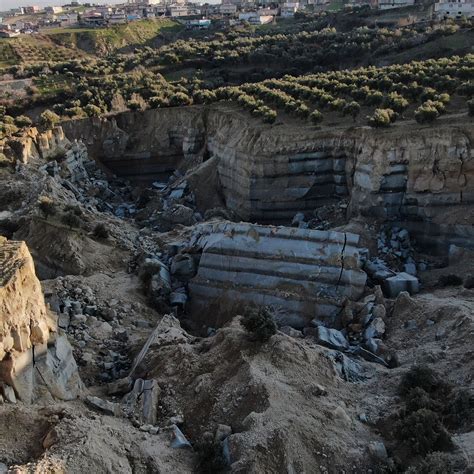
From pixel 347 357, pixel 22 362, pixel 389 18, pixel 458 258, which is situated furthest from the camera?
pixel 389 18

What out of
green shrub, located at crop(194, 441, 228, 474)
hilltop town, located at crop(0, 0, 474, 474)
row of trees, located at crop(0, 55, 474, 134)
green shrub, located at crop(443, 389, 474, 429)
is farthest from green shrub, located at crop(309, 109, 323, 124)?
green shrub, located at crop(194, 441, 228, 474)

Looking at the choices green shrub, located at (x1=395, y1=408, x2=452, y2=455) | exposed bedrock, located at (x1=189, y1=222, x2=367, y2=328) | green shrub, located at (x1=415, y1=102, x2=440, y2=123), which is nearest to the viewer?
green shrub, located at (x1=395, y1=408, x2=452, y2=455)

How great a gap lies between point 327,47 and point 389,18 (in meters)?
26.4

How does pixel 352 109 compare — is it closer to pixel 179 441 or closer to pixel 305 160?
pixel 305 160

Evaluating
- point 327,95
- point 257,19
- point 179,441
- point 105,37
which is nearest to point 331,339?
point 179,441

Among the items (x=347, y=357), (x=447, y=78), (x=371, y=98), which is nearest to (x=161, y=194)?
(x=371, y=98)

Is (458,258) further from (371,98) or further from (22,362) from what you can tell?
(22,362)

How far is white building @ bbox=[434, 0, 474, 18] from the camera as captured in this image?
70062 mm

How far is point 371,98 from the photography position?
29.9m

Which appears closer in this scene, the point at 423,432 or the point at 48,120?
the point at 423,432

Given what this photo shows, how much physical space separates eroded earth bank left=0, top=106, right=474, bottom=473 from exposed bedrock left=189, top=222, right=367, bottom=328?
7 centimetres

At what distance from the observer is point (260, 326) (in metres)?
14.7

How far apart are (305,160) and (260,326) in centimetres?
1537

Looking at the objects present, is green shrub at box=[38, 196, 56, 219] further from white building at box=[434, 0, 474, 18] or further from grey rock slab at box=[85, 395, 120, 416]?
white building at box=[434, 0, 474, 18]
